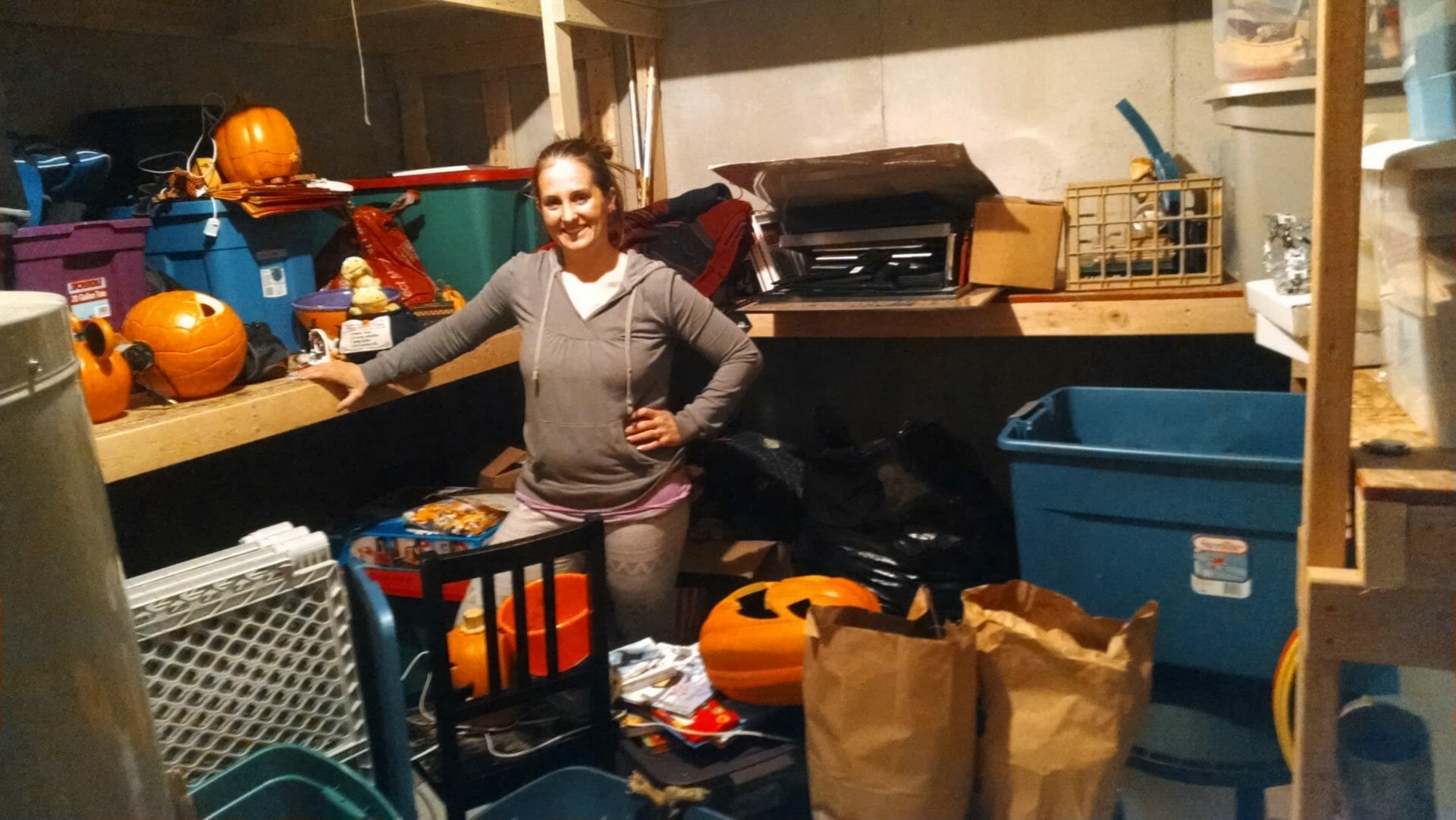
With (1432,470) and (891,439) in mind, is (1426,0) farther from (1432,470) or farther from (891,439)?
(891,439)

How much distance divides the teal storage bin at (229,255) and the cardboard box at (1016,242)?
1478 mm

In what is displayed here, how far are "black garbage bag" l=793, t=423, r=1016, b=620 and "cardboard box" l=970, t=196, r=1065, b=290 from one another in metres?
0.38

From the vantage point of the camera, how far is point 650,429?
6.25 ft

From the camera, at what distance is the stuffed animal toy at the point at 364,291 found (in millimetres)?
2000

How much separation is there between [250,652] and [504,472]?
3.61ft

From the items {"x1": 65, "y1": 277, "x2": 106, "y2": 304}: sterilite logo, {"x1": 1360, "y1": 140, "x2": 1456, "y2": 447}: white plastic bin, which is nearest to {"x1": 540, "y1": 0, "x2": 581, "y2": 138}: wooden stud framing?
{"x1": 65, "y1": 277, "x2": 106, "y2": 304}: sterilite logo

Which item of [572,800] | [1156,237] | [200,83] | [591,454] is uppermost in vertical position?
[200,83]

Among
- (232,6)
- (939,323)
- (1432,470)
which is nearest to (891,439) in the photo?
(939,323)

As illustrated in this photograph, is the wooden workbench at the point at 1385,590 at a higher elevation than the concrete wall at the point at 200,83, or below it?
below

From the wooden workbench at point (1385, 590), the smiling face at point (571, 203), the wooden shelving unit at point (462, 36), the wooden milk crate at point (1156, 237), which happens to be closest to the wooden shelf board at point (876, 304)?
the wooden milk crate at point (1156, 237)

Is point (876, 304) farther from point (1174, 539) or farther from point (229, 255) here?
point (229, 255)

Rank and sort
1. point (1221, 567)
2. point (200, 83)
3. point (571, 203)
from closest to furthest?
point (1221, 567) → point (571, 203) → point (200, 83)

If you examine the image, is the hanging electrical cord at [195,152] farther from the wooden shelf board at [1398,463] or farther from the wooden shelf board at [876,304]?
the wooden shelf board at [1398,463]

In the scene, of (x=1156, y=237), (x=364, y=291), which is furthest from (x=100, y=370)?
(x=1156, y=237)
